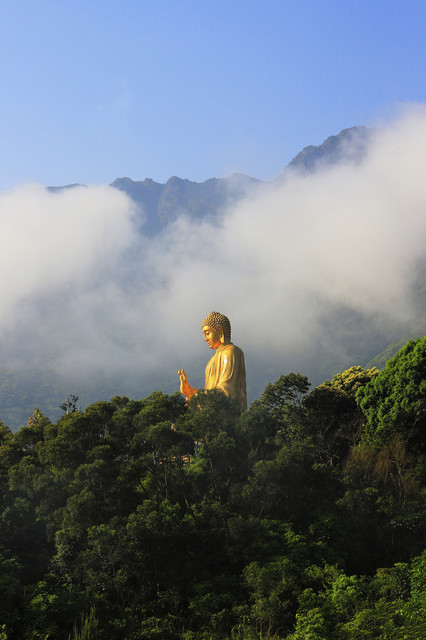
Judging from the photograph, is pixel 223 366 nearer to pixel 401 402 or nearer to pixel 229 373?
pixel 229 373

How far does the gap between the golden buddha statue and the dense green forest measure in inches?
127

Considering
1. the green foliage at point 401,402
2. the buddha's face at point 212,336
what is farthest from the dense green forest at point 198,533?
the buddha's face at point 212,336

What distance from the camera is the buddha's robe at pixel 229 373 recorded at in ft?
68.3

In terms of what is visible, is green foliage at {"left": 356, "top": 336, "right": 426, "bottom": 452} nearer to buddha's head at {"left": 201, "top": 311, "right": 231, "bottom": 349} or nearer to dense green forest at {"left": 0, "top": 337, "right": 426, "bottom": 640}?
dense green forest at {"left": 0, "top": 337, "right": 426, "bottom": 640}

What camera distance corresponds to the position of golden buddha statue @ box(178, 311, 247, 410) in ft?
68.4

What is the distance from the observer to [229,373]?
825 inches

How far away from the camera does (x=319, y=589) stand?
1381 centimetres

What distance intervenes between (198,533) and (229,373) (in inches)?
272

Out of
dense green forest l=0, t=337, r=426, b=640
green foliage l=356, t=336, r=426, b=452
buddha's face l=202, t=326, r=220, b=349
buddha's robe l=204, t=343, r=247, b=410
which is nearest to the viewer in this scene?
dense green forest l=0, t=337, r=426, b=640

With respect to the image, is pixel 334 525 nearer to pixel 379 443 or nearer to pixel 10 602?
pixel 379 443

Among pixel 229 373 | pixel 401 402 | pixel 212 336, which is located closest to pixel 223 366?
pixel 229 373

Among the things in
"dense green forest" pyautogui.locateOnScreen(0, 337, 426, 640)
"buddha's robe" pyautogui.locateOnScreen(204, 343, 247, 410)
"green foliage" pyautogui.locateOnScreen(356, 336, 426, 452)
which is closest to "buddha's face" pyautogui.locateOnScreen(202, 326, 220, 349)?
"buddha's robe" pyautogui.locateOnScreen(204, 343, 247, 410)

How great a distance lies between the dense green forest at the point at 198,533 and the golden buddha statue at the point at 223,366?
321 centimetres

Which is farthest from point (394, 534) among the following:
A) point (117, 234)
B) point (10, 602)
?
point (117, 234)
